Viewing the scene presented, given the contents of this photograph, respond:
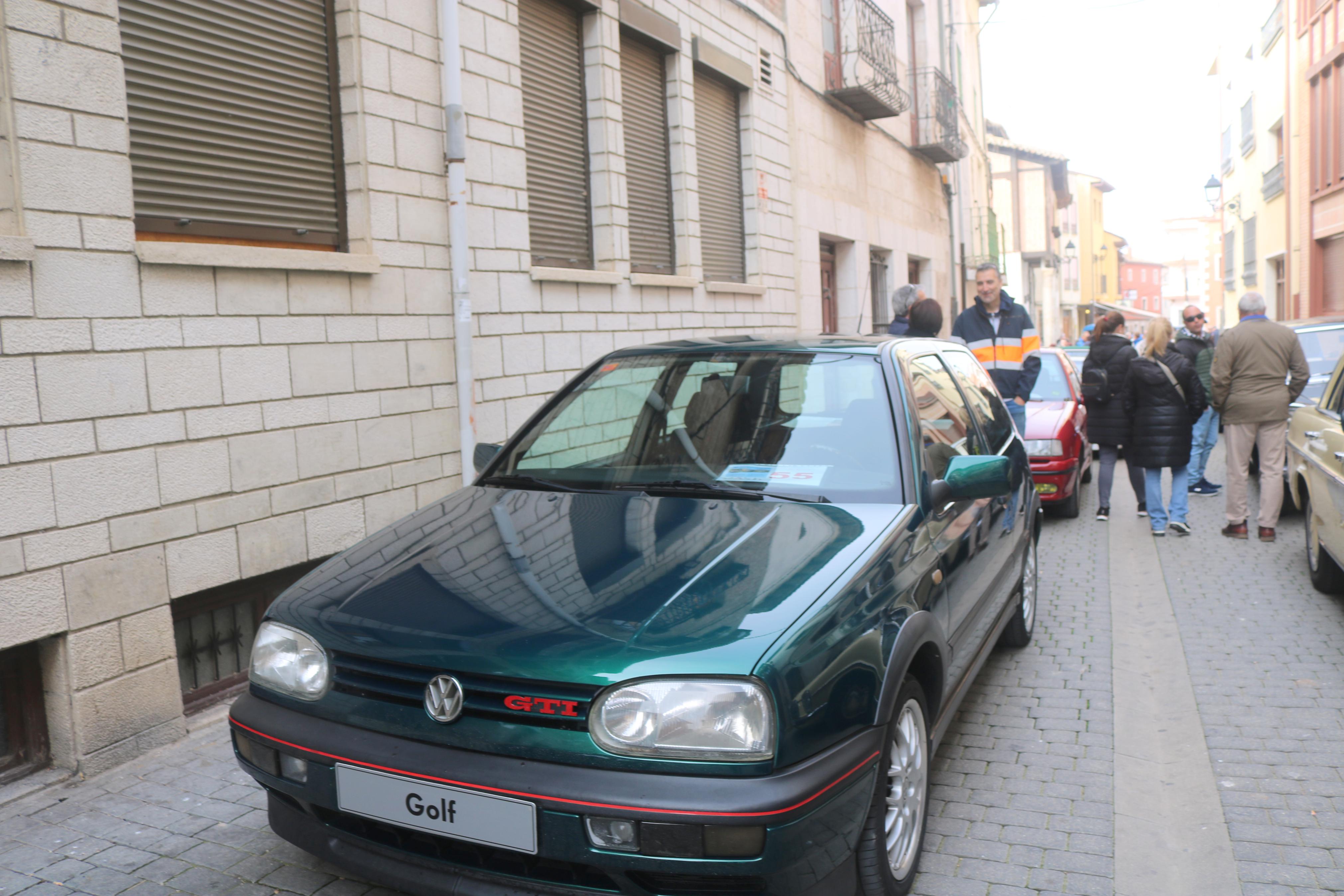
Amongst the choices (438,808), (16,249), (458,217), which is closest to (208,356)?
(16,249)

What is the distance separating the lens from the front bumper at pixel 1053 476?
360 inches

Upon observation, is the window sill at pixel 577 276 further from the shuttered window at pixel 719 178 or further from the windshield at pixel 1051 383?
the windshield at pixel 1051 383

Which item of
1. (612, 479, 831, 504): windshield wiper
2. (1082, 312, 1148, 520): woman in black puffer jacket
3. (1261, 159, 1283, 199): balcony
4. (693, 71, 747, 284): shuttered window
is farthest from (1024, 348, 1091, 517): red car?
(1261, 159, 1283, 199): balcony

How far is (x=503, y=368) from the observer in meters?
7.07

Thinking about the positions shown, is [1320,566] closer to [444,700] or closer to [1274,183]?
[444,700]

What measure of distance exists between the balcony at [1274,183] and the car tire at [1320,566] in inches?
837

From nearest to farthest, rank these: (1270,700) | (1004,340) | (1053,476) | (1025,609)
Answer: (1270,700) → (1025,609) → (1004,340) → (1053,476)

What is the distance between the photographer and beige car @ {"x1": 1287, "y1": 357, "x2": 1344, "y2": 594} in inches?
224

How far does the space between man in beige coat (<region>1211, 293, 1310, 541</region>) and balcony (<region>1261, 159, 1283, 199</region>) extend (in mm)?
19381

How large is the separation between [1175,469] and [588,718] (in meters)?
7.22

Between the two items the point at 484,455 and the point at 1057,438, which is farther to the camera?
the point at 1057,438

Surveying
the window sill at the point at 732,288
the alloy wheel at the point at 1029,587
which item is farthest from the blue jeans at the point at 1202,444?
the alloy wheel at the point at 1029,587

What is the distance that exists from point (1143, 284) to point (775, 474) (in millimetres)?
118028

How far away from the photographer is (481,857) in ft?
8.34
